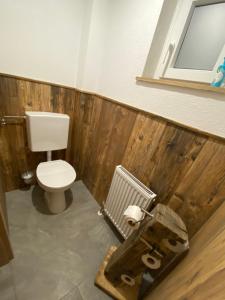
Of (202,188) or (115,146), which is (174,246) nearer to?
(202,188)

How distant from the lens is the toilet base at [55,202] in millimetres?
1427

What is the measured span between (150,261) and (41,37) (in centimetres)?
182

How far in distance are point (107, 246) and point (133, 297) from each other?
1.30ft

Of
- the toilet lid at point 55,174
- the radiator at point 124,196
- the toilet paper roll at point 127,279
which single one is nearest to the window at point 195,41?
the radiator at point 124,196

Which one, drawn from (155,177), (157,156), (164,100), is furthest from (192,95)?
(155,177)

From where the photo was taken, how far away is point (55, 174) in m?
1.40

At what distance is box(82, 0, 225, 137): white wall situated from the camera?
755 millimetres

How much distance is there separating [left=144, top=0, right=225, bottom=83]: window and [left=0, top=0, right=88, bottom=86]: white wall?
0.84 metres

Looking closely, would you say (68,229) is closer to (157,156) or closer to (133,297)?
(133,297)

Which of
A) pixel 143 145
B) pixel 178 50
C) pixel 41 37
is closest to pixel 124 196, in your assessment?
pixel 143 145

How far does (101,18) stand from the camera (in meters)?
1.25

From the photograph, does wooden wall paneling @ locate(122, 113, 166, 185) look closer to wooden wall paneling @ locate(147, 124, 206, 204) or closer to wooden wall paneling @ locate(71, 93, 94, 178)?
wooden wall paneling @ locate(147, 124, 206, 204)

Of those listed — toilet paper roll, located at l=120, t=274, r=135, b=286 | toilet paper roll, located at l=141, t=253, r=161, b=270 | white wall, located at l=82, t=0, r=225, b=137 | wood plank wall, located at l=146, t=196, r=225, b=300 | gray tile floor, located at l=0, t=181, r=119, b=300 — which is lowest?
gray tile floor, located at l=0, t=181, r=119, b=300

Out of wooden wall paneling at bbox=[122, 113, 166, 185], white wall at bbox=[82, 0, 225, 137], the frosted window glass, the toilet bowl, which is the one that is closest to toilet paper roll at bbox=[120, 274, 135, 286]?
wooden wall paneling at bbox=[122, 113, 166, 185]
